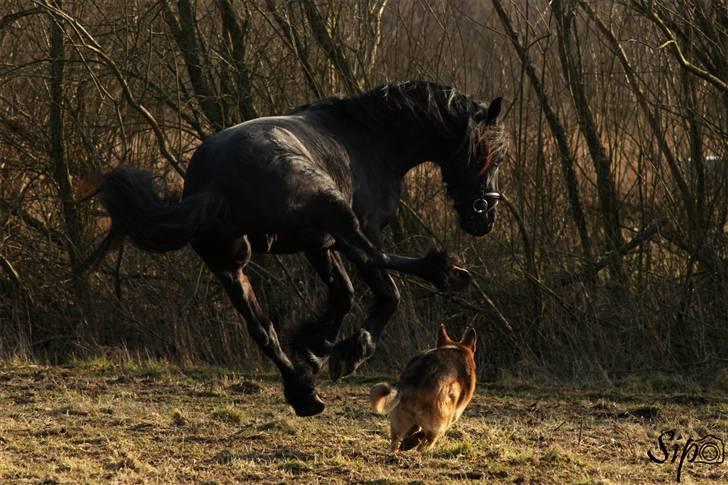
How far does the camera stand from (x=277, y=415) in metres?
7.23

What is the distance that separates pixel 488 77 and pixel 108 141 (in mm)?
3635

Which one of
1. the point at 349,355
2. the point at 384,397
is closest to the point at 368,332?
the point at 349,355

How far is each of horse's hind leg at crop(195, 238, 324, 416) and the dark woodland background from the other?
154 inches

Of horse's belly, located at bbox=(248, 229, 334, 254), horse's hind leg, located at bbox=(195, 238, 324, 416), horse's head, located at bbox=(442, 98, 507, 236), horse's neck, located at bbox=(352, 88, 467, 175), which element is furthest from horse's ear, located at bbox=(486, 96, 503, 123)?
horse's hind leg, located at bbox=(195, 238, 324, 416)

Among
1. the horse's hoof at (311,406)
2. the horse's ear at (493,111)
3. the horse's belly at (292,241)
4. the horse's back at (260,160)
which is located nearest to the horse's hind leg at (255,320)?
the horse's hoof at (311,406)

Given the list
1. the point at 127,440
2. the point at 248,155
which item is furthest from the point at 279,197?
the point at 127,440

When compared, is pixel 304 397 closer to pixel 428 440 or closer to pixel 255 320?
pixel 255 320

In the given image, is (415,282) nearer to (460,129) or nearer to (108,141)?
(108,141)

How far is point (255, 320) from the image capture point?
5926mm

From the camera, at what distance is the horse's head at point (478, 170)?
20.7ft

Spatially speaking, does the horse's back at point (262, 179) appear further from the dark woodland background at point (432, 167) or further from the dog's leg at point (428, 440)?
the dark woodland background at point (432, 167)

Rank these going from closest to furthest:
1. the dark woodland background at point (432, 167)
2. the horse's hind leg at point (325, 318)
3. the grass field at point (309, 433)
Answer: the grass field at point (309, 433), the horse's hind leg at point (325, 318), the dark woodland background at point (432, 167)

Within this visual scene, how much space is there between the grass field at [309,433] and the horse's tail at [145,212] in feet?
3.70

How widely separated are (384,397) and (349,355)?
Result: 0.40m
